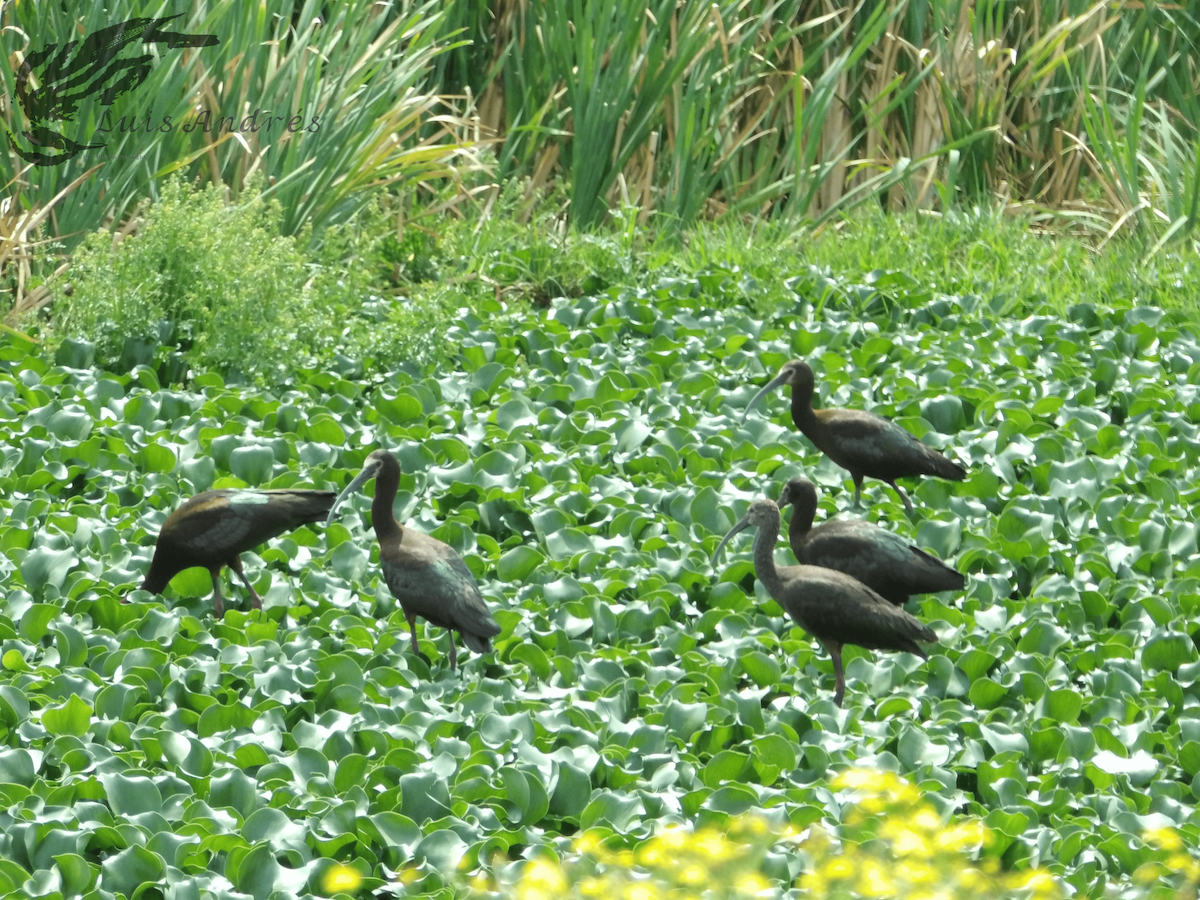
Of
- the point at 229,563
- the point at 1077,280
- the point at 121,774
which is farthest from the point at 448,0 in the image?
the point at 121,774

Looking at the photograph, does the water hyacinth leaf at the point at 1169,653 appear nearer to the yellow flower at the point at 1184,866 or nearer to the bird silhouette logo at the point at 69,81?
the yellow flower at the point at 1184,866

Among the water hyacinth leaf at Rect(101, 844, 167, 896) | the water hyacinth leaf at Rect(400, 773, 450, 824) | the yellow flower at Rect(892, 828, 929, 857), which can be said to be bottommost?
the water hyacinth leaf at Rect(101, 844, 167, 896)

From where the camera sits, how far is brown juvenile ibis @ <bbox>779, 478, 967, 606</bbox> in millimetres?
4918

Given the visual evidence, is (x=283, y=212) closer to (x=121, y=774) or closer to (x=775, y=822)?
(x=121, y=774)

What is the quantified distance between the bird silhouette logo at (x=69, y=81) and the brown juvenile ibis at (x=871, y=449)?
3.68 metres

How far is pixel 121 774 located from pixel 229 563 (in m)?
1.29

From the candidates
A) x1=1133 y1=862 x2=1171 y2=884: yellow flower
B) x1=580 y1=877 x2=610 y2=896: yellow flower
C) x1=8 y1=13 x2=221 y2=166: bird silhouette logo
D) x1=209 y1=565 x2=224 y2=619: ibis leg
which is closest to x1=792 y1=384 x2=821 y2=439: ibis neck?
x1=209 y1=565 x2=224 y2=619: ibis leg

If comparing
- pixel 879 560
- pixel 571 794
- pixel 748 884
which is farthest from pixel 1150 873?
pixel 879 560

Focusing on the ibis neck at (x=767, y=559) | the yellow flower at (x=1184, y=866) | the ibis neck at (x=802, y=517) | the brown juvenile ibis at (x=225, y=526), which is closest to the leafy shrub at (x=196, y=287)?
the brown juvenile ibis at (x=225, y=526)

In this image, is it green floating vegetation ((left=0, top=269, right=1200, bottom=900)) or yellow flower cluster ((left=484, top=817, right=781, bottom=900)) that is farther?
green floating vegetation ((left=0, top=269, right=1200, bottom=900))

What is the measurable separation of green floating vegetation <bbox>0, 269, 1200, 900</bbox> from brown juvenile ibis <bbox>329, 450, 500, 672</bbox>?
0.54 ft

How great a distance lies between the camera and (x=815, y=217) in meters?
9.55

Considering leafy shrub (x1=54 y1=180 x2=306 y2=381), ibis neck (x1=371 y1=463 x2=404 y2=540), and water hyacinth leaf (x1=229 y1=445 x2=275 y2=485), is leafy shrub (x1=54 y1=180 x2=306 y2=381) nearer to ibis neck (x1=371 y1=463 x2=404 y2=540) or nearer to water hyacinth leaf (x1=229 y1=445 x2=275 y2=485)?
water hyacinth leaf (x1=229 y1=445 x2=275 y2=485)

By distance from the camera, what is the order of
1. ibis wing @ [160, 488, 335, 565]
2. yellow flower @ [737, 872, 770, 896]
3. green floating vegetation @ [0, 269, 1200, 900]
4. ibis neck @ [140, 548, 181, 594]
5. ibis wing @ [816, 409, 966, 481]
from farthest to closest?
ibis wing @ [816, 409, 966, 481] → ibis neck @ [140, 548, 181, 594] → ibis wing @ [160, 488, 335, 565] → green floating vegetation @ [0, 269, 1200, 900] → yellow flower @ [737, 872, 770, 896]
